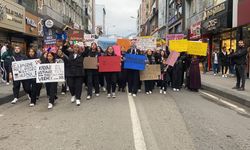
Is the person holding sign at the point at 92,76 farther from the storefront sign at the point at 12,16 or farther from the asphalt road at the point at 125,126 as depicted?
the storefront sign at the point at 12,16

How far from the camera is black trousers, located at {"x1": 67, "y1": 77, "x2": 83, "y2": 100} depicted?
37.1ft

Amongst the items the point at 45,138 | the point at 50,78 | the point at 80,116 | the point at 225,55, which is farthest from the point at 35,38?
the point at 45,138

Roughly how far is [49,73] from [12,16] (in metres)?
14.7

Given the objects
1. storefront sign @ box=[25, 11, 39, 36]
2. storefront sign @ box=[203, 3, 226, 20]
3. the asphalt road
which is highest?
storefront sign @ box=[203, 3, 226, 20]

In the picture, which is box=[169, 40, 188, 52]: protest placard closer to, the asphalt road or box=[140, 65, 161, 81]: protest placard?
box=[140, 65, 161, 81]: protest placard

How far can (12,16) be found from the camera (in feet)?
80.3

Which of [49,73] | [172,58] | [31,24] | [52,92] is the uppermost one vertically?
[31,24]

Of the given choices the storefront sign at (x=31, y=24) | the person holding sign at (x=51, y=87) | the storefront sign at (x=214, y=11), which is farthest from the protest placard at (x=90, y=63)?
the storefront sign at (x=31, y=24)

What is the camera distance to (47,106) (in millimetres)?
11078

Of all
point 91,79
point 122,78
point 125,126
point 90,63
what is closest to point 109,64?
point 90,63

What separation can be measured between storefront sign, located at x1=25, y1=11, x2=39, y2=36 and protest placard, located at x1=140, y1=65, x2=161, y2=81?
16.4 metres

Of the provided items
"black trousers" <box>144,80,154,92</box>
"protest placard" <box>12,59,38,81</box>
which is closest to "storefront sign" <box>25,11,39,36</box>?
"black trousers" <box>144,80,154,92</box>

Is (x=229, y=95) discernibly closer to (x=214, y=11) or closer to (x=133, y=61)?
(x=133, y=61)

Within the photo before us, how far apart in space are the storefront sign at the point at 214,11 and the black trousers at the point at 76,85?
1533 centimetres
